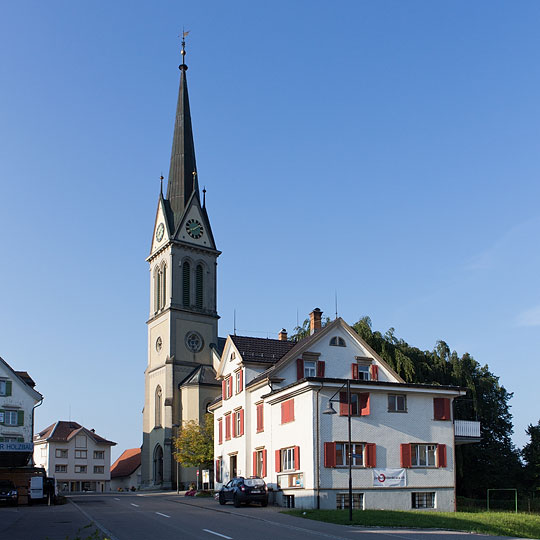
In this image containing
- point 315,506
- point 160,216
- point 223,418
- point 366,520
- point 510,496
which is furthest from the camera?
point 160,216

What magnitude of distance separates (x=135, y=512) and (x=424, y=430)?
15.0 meters

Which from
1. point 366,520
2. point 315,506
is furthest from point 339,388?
point 366,520

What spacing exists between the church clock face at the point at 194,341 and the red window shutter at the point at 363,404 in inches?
1545

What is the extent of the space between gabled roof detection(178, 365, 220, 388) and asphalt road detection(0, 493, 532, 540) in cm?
3709

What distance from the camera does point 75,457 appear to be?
9281 cm

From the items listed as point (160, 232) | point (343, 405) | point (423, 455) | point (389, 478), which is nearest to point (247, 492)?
point (343, 405)

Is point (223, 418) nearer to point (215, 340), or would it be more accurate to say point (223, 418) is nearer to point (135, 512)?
point (135, 512)

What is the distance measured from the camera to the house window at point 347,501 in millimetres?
34719

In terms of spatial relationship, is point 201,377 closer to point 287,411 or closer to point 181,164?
point 181,164

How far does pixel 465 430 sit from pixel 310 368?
30.1ft

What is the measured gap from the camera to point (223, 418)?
164 feet

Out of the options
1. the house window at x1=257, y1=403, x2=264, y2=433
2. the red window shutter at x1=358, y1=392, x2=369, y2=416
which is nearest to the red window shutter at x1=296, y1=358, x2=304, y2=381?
the house window at x1=257, y1=403, x2=264, y2=433

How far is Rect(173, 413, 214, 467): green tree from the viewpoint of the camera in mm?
58125

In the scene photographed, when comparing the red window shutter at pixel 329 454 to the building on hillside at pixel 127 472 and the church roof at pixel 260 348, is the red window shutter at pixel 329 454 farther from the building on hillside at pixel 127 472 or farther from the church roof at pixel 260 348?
the building on hillside at pixel 127 472
